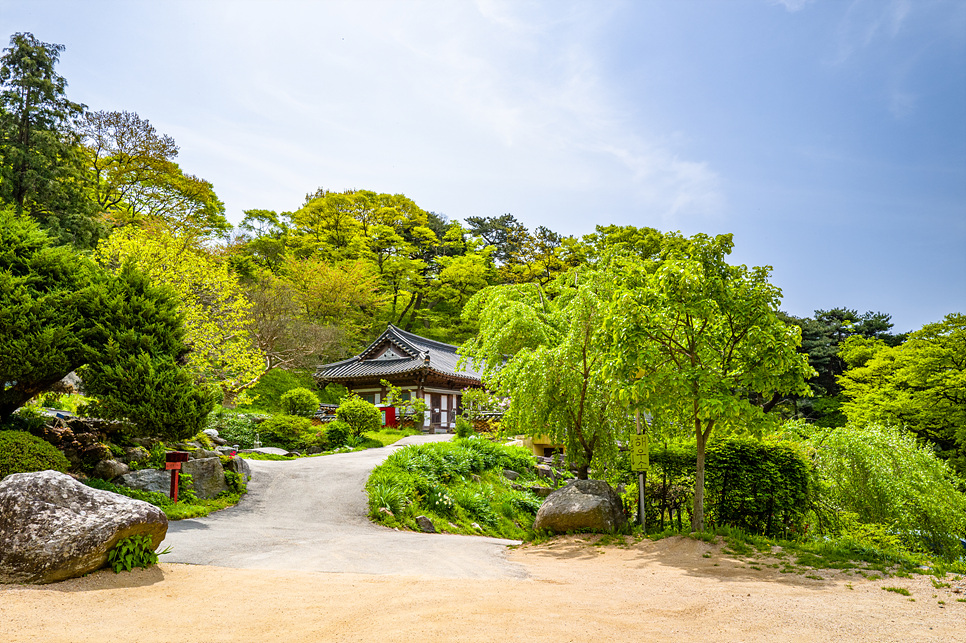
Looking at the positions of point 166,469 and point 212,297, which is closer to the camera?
point 166,469

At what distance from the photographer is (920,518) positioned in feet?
40.7

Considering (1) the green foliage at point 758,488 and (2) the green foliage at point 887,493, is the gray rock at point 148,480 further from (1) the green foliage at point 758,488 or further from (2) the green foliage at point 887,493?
(2) the green foliage at point 887,493

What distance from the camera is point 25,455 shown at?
924cm

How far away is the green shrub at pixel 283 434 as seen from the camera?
69.1 ft

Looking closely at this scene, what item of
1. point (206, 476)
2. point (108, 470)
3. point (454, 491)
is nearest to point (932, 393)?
point (454, 491)

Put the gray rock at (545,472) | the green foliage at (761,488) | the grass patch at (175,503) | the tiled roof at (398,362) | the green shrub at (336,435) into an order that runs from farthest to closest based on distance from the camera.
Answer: the tiled roof at (398,362) < the green shrub at (336,435) < the gray rock at (545,472) < the grass patch at (175,503) < the green foliage at (761,488)

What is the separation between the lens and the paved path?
768cm

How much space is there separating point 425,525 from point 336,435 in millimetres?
10630

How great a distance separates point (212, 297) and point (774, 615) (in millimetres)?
21161

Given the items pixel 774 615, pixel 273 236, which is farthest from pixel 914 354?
pixel 273 236

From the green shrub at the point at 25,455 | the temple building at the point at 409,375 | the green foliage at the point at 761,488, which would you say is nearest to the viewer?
the green shrub at the point at 25,455

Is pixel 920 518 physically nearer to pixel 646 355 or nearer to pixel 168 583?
pixel 646 355

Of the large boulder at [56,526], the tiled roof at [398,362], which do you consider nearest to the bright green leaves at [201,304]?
the tiled roof at [398,362]

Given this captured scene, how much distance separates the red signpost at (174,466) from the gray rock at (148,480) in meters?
0.12
